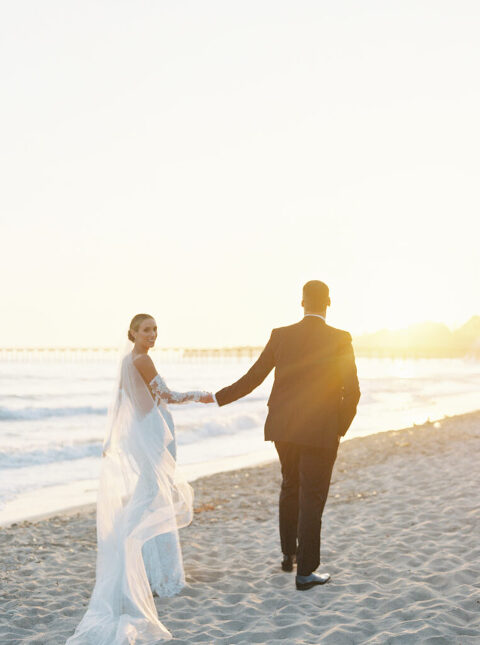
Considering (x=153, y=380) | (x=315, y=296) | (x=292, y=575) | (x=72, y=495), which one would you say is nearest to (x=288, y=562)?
(x=292, y=575)

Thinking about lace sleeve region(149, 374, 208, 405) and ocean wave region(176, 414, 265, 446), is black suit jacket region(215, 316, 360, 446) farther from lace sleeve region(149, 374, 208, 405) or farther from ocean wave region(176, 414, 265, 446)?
ocean wave region(176, 414, 265, 446)

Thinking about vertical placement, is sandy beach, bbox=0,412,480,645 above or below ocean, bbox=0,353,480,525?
above

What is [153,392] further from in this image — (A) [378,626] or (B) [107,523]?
(A) [378,626]

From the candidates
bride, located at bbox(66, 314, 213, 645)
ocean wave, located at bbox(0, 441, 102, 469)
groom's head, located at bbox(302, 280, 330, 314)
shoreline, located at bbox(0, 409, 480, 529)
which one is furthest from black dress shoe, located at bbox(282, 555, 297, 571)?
ocean wave, located at bbox(0, 441, 102, 469)

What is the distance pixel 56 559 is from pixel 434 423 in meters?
13.4

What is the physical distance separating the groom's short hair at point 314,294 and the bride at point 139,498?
117cm

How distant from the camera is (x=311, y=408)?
4.79 meters

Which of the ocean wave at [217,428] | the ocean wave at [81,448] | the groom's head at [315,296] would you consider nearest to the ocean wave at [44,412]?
the ocean wave at [217,428]

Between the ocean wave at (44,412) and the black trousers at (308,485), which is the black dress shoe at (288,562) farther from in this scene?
the ocean wave at (44,412)

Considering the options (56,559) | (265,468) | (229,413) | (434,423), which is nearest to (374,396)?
(229,413)

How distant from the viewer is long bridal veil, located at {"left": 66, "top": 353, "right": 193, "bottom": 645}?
411 cm

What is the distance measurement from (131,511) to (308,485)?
1.30 metres

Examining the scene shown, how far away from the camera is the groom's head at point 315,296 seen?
16.1ft

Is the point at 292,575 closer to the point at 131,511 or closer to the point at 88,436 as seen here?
the point at 131,511
